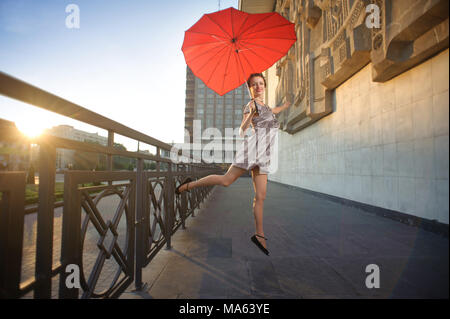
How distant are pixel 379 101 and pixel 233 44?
3.73 metres

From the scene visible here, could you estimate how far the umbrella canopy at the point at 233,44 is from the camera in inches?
118

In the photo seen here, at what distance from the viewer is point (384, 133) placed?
4.83 metres

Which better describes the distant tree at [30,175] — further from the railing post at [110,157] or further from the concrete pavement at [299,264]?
the concrete pavement at [299,264]

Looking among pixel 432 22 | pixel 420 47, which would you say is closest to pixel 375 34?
pixel 420 47

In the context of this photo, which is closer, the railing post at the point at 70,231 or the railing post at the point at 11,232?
the railing post at the point at 11,232

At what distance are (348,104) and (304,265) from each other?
562cm

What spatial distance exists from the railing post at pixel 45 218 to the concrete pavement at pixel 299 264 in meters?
0.80

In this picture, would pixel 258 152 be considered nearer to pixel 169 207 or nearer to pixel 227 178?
pixel 227 178

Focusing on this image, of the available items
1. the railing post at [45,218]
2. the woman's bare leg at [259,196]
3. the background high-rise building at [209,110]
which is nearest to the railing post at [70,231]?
the railing post at [45,218]

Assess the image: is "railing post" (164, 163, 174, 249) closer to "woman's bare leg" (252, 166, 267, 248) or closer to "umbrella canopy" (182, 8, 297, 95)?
"woman's bare leg" (252, 166, 267, 248)

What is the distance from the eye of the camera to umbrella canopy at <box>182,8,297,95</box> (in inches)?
118

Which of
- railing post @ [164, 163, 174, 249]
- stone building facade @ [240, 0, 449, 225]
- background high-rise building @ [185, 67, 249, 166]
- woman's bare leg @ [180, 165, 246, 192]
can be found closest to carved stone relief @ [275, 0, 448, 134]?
stone building facade @ [240, 0, 449, 225]

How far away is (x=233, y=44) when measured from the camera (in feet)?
10.0
